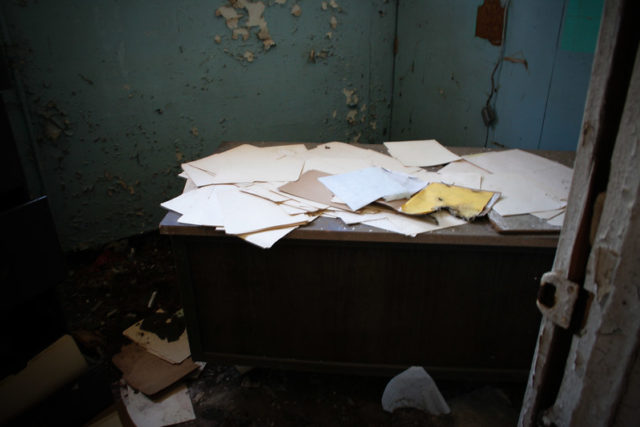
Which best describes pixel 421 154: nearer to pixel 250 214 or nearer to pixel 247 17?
pixel 250 214

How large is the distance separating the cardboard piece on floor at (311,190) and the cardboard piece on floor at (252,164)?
49mm

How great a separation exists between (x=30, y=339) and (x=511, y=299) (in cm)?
143

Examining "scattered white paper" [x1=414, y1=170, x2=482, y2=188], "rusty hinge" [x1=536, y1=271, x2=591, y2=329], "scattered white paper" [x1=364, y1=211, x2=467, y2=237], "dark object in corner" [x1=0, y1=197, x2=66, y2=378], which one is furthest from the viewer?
"scattered white paper" [x1=414, y1=170, x2=482, y2=188]

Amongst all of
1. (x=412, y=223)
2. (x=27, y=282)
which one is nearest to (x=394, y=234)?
(x=412, y=223)

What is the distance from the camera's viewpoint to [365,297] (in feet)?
4.63

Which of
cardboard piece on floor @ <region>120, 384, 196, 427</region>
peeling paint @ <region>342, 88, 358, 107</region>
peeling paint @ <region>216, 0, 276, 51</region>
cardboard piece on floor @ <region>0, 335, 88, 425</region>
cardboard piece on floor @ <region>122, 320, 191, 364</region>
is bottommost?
cardboard piece on floor @ <region>120, 384, 196, 427</region>

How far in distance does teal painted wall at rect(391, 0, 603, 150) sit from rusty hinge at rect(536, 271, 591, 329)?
4.86 feet

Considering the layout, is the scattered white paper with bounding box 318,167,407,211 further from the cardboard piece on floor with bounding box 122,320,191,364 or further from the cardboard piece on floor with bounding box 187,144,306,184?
the cardboard piece on floor with bounding box 122,320,191,364

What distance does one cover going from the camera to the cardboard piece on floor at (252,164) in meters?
1.59

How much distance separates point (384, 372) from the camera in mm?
1513

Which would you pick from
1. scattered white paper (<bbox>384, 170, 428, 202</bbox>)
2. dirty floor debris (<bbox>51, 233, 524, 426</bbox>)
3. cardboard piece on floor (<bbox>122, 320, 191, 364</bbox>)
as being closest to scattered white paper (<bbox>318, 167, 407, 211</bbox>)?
scattered white paper (<bbox>384, 170, 428, 202</bbox>)

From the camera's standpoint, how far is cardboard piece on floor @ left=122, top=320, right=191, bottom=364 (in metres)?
1.81

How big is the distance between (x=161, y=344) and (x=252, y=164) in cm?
88

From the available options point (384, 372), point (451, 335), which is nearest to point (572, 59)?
point (451, 335)
